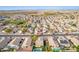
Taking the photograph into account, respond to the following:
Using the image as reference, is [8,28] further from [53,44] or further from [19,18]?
[53,44]

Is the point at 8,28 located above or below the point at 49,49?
above

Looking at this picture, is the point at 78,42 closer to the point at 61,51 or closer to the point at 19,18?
the point at 61,51

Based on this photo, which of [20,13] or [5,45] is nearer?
[5,45]

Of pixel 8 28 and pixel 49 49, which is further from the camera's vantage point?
pixel 8 28
